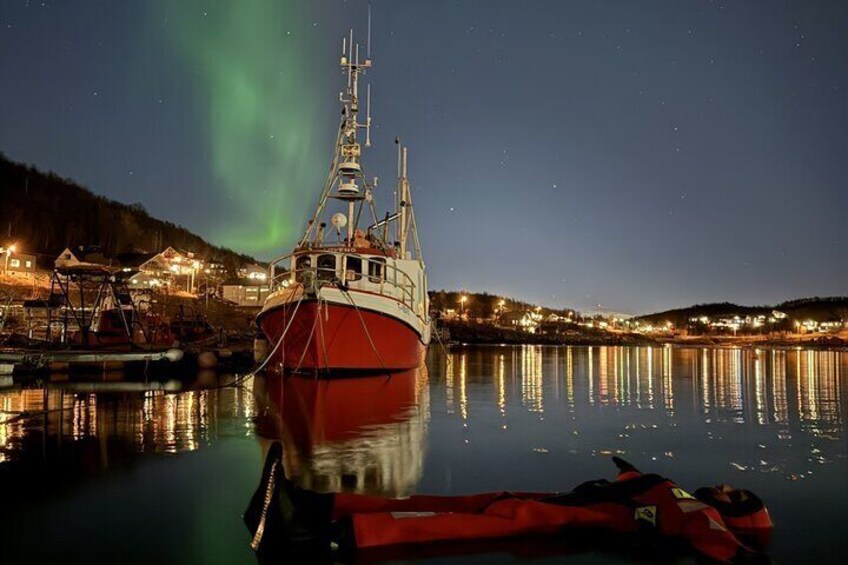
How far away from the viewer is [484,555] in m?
4.94

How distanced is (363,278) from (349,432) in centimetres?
1325

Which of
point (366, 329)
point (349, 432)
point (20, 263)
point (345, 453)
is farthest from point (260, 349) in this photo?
point (20, 263)

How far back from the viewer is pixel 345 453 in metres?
8.80

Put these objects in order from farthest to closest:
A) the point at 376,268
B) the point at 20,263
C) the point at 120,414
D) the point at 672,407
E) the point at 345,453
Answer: the point at 20,263, the point at 376,268, the point at 672,407, the point at 120,414, the point at 345,453

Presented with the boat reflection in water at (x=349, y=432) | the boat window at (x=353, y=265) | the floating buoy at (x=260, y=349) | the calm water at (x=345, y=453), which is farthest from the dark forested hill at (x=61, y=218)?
the calm water at (x=345, y=453)

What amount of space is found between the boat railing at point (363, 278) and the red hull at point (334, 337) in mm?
955

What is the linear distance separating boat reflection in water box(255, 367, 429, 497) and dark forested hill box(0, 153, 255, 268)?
97174 mm

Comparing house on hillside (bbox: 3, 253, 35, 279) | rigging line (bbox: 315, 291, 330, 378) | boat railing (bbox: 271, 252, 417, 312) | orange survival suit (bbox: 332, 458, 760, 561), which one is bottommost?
orange survival suit (bbox: 332, 458, 760, 561)

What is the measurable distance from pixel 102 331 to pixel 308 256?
12567 millimetres

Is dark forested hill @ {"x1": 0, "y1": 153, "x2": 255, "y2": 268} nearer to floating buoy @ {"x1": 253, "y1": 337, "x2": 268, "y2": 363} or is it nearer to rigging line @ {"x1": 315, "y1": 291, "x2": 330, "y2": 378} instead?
floating buoy @ {"x1": 253, "y1": 337, "x2": 268, "y2": 363}

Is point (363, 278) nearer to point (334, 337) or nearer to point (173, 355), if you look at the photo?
point (334, 337)

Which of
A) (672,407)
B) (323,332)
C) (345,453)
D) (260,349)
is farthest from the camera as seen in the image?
(260,349)

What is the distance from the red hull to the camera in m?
20.9

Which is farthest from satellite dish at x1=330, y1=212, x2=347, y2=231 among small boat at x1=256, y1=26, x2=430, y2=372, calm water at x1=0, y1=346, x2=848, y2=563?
calm water at x1=0, y1=346, x2=848, y2=563
